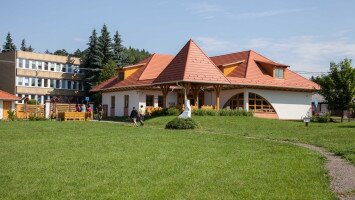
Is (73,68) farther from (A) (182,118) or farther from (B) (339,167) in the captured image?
(B) (339,167)

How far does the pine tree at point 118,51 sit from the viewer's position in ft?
235

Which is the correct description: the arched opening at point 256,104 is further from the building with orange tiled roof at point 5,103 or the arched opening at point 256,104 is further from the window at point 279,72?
the building with orange tiled roof at point 5,103

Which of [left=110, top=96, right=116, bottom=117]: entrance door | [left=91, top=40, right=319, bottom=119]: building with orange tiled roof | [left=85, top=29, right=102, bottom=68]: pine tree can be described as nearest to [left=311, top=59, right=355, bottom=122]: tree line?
[left=91, top=40, right=319, bottom=119]: building with orange tiled roof

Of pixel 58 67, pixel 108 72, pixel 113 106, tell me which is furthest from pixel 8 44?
pixel 113 106

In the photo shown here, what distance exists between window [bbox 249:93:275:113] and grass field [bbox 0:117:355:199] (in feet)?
80.4

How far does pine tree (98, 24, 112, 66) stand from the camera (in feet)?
230

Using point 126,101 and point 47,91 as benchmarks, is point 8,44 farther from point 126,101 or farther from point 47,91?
point 126,101

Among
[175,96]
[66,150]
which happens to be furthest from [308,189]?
[175,96]

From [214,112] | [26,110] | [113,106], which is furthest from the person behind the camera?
[113,106]

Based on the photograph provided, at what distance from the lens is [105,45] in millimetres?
70312

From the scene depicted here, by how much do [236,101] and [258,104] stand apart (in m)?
2.10

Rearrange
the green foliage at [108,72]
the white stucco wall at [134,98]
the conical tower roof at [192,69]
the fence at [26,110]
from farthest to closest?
the green foliage at [108,72]
the white stucco wall at [134,98]
the fence at [26,110]
the conical tower roof at [192,69]

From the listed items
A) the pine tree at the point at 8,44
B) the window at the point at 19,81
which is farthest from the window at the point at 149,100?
the pine tree at the point at 8,44

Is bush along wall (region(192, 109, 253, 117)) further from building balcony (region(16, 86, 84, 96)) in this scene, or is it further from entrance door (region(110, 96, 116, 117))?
building balcony (region(16, 86, 84, 96))
